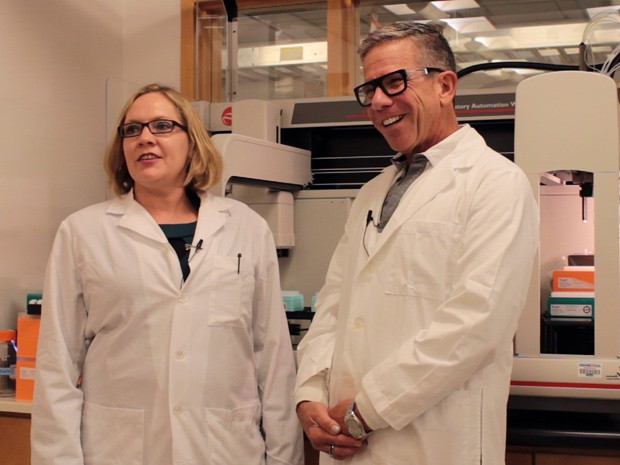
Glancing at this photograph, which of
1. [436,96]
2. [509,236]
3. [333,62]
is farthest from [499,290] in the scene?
[333,62]

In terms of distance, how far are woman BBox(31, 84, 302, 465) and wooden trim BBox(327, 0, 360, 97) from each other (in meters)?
1.97

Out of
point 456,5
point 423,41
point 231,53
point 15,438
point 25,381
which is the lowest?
point 15,438

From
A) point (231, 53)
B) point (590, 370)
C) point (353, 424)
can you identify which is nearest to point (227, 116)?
point (231, 53)

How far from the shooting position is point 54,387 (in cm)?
168

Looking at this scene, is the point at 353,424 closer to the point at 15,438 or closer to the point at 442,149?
the point at 442,149

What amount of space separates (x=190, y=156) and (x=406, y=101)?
54 cm

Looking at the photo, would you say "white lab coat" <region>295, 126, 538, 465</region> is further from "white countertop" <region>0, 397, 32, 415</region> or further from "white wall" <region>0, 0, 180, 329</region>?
"white wall" <region>0, 0, 180, 329</region>

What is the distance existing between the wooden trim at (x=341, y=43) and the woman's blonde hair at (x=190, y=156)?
190 cm

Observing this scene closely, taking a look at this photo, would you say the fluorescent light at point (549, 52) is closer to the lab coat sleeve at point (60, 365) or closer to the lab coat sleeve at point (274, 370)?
the lab coat sleeve at point (274, 370)

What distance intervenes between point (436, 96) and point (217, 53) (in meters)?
2.36

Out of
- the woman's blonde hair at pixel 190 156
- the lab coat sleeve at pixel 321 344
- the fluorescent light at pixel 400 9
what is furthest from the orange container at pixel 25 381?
the fluorescent light at pixel 400 9

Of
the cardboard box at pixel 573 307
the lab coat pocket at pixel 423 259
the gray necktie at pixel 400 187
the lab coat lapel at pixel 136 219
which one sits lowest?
the cardboard box at pixel 573 307

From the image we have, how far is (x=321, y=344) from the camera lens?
1.71 m

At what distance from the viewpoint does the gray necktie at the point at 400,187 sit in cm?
165
